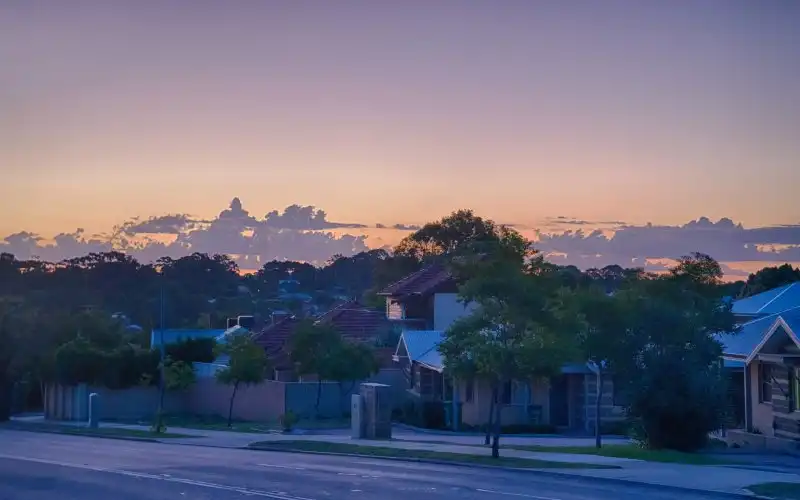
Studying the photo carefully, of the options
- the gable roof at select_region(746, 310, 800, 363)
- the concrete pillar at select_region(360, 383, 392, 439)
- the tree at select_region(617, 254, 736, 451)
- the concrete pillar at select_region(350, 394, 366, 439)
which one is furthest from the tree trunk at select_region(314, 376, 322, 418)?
the tree at select_region(617, 254, 736, 451)

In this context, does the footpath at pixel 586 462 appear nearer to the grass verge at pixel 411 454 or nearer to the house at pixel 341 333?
the grass verge at pixel 411 454

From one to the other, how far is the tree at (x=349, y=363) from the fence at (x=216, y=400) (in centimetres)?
127

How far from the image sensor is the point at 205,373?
57.7 metres

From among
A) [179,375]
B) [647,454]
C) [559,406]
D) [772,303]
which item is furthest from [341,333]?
[647,454]

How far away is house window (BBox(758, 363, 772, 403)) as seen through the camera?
34.9 metres

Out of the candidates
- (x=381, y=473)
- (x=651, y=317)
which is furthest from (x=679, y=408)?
(x=381, y=473)

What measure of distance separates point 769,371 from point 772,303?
9.49 m

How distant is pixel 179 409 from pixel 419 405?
14917 millimetres

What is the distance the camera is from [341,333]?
54.9m

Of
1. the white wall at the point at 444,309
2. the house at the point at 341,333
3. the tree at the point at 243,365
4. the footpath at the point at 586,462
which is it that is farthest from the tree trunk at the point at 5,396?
the white wall at the point at 444,309

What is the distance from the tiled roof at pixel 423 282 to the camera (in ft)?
198

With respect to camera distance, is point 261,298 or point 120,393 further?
point 261,298

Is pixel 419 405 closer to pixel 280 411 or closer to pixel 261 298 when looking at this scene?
pixel 280 411

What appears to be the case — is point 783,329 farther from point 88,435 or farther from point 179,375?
point 179,375
